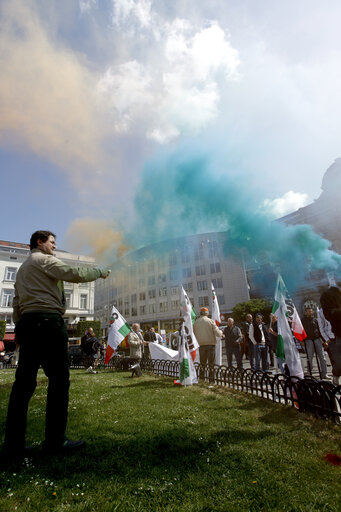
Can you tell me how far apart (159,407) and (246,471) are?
9.67 ft

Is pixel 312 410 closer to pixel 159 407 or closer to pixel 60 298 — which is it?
pixel 159 407

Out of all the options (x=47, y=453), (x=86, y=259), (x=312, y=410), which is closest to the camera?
(x=47, y=453)

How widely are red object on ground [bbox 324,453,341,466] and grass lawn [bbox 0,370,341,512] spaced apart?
0.28 feet

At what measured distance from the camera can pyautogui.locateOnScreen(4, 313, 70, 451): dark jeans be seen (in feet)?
10.00

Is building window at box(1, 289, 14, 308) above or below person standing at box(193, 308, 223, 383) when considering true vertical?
above

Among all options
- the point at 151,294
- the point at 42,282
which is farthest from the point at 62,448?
the point at 151,294

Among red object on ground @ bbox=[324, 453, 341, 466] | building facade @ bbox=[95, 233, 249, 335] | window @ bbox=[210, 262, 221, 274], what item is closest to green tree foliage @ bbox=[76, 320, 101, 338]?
building facade @ bbox=[95, 233, 249, 335]

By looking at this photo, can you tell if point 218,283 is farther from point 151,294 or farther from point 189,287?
point 151,294

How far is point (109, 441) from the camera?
358 centimetres

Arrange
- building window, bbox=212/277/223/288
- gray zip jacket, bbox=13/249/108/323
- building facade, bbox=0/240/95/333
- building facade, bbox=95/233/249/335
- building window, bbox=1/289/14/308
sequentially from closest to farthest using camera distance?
1. gray zip jacket, bbox=13/249/108/323
2. building window, bbox=1/289/14/308
3. building facade, bbox=0/240/95/333
4. building facade, bbox=95/233/249/335
5. building window, bbox=212/277/223/288

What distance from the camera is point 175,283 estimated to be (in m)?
57.4

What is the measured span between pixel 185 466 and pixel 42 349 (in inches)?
79.4

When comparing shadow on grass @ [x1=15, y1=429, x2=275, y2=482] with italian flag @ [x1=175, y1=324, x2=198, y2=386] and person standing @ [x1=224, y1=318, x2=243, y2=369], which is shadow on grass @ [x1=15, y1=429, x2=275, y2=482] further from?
person standing @ [x1=224, y1=318, x2=243, y2=369]

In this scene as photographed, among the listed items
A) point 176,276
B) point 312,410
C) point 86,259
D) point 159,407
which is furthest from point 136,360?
point 176,276
